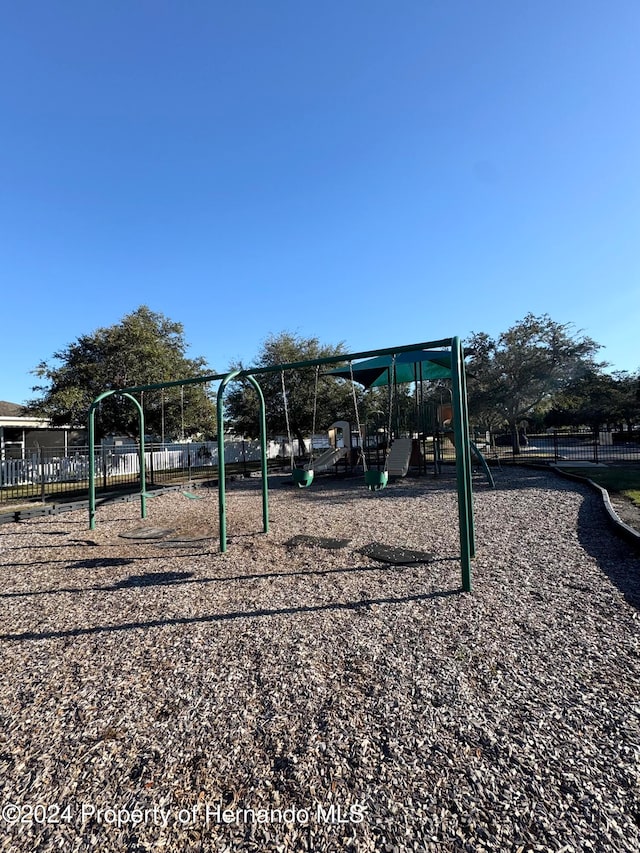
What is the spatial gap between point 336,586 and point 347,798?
2.41 m

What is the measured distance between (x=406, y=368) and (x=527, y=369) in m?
9.04

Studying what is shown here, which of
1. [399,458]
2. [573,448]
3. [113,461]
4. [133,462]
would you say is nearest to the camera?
A: [399,458]

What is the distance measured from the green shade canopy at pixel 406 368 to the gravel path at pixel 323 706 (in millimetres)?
8301

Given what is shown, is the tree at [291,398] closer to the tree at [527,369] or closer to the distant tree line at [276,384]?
the distant tree line at [276,384]

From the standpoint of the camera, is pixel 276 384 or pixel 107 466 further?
pixel 276 384

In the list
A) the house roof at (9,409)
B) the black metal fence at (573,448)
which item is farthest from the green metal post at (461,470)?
the house roof at (9,409)

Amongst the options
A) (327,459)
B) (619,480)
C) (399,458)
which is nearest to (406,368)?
(399,458)

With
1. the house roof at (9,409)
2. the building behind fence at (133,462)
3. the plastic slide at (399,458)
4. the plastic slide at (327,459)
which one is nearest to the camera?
the plastic slide at (399,458)

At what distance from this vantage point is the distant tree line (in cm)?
1602

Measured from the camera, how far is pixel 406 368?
14.6 meters

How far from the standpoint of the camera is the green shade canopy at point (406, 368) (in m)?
12.2

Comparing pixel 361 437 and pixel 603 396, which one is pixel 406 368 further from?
pixel 603 396

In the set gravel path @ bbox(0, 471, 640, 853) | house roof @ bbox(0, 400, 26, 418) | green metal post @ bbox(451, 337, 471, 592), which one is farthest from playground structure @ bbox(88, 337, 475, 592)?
house roof @ bbox(0, 400, 26, 418)

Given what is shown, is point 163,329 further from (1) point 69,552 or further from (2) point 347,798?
(2) point 347,798
